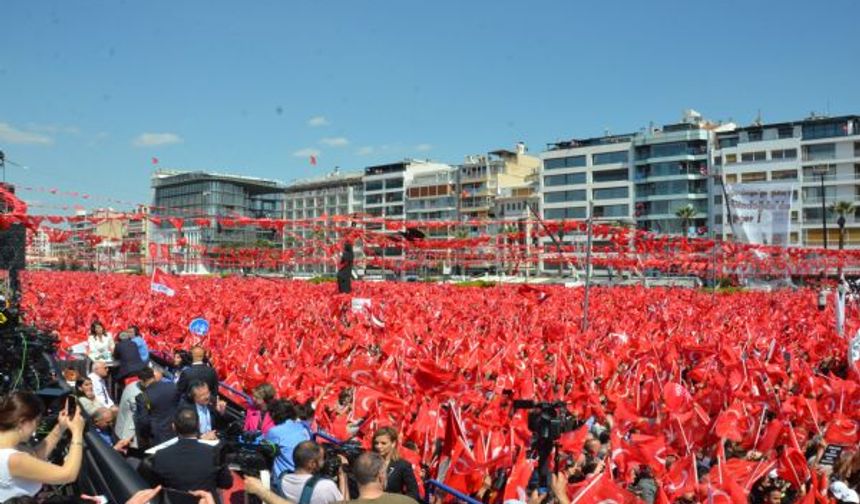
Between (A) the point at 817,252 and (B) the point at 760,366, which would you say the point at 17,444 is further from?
(A) the point at 817,252

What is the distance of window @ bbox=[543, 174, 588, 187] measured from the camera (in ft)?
316

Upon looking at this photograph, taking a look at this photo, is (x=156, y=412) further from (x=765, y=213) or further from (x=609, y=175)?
(x=609, y=175)

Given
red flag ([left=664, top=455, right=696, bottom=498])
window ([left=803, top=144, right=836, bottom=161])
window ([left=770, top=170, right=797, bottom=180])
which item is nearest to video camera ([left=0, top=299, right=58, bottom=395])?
red flag ([left=664, top=455, right=696, bottom=498])

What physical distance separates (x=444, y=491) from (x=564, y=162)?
308 feet

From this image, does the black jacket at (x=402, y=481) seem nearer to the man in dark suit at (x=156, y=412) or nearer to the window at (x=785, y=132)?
the man in dark suit at (x=156, y=412)

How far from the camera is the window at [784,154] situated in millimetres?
78688

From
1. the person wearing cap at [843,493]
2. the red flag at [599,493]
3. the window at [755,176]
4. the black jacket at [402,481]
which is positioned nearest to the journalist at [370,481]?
the black jacket at [402,481]

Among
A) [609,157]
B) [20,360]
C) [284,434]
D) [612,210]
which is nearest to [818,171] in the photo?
[612,210]

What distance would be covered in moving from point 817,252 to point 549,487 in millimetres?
48575

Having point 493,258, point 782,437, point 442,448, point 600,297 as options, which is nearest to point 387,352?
point 442,448

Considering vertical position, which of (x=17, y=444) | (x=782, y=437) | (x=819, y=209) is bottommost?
(x=782, y=437)

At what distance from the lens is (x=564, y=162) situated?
9788cm

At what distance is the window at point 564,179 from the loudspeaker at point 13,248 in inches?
3278

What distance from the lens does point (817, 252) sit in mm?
48375
